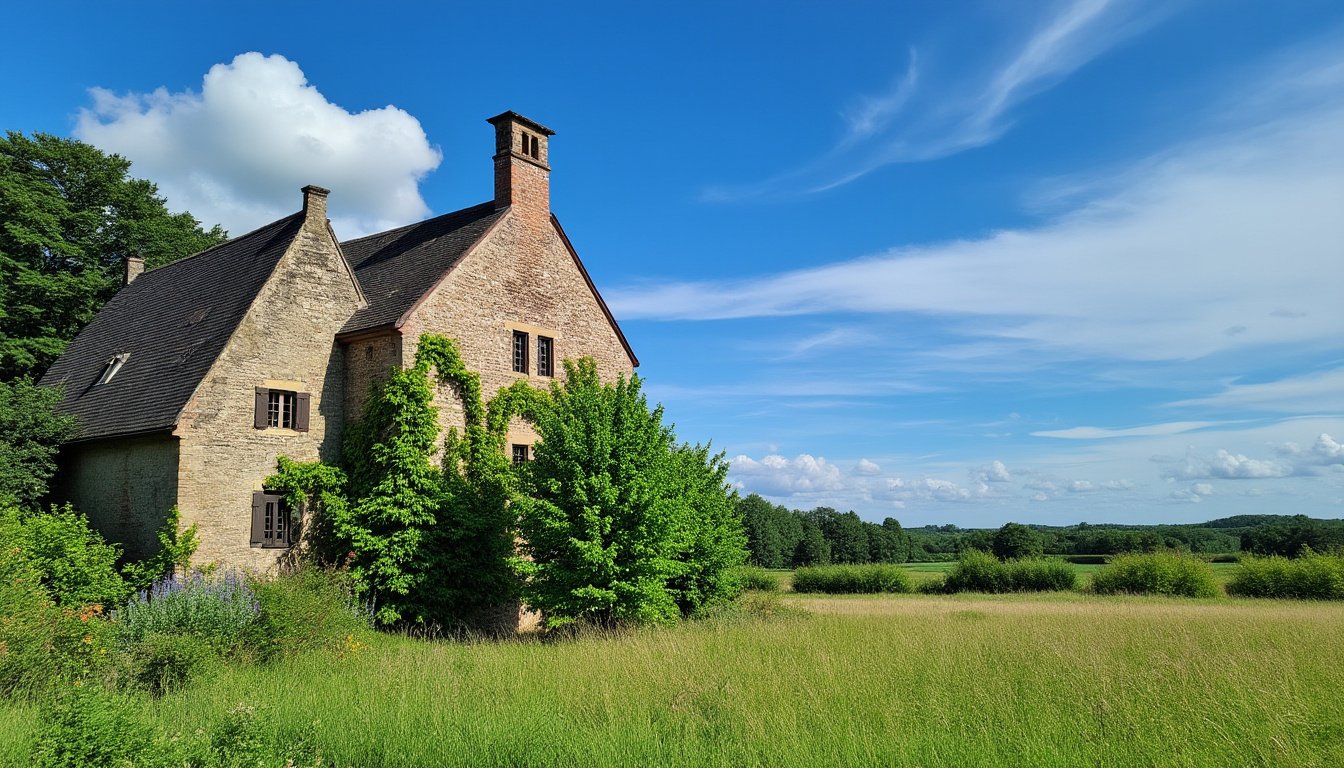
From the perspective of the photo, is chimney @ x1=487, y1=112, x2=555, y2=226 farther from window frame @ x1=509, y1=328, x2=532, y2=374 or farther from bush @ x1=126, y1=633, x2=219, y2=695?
bush @ x1=126, y1=633, x2=219, y2=695

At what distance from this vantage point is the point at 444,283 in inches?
905

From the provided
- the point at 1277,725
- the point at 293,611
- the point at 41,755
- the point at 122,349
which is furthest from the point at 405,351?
the point at 1277,725

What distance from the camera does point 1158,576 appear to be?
1483 inches

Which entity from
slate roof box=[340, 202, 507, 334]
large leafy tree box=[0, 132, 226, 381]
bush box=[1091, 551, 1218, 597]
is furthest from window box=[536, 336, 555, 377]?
bush box=[1091, 551, 1218, 597]

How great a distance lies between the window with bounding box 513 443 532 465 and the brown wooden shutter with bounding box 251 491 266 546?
6664 millimetres

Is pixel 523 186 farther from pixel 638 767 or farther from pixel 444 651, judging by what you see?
pixel 638 767

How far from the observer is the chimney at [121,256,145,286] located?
32562 millimetres

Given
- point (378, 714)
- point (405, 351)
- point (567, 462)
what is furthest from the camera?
point (405, 351)

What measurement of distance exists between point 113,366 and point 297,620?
596 inches

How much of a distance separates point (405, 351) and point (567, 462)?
6.06 m

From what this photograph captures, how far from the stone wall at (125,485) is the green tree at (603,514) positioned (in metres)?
8.79

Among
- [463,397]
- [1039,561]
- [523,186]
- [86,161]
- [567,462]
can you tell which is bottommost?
[1039,561]

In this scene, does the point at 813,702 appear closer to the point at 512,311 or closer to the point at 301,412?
the point at 301,412

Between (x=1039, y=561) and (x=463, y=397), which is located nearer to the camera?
(x=463, y=397)
